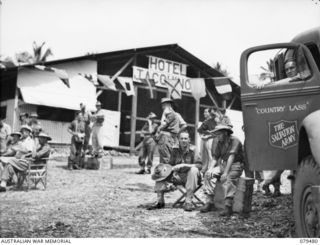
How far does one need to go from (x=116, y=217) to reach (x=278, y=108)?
2.57 m

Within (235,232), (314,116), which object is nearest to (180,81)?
(235,232)

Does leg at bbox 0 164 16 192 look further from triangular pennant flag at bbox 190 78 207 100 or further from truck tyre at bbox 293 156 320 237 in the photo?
triangular pennant flag at bbox 190 78 207 100

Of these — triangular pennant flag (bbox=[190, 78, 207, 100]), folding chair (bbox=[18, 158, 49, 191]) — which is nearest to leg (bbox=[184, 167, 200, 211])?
folding chair (bbox=[18, 158, 49, 191])

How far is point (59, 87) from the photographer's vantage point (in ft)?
36.7

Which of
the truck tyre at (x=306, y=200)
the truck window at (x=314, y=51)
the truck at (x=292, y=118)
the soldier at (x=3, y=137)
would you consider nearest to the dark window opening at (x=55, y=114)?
the soldier at (x=3, y=137)

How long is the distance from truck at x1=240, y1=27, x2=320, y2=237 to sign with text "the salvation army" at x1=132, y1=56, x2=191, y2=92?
9.22 meters

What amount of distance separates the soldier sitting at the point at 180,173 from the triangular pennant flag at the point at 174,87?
7069 millimetres

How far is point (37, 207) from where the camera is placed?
5.75 meters

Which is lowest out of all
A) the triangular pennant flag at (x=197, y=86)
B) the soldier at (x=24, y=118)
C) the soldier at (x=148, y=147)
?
the soldier at (x=148, y=147)

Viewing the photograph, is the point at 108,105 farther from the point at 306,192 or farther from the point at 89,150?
the point at 306,192

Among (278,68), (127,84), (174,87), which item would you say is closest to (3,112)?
(127,84)

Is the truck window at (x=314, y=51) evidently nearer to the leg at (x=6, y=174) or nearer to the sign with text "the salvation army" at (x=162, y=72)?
the leg at (x=6, y=174)

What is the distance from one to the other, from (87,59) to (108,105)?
210 centimetres

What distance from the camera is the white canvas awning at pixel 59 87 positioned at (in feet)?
35.1
